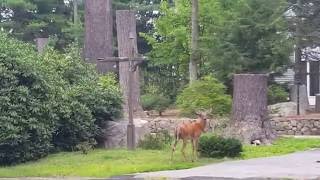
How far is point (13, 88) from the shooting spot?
2331 cm

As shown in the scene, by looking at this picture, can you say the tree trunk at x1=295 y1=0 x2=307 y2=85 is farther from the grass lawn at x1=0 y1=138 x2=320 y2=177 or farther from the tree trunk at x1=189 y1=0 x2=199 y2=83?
the grass lawn at x1=0 y1=138 x2=320 y2=177

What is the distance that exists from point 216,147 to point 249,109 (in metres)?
5.91

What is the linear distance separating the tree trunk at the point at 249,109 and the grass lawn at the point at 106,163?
213cm

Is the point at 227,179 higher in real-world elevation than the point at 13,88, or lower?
lower

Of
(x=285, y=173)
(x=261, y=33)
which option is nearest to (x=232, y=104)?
(x=261, y=33)

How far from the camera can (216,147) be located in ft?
74.6

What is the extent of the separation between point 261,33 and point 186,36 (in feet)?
24.0

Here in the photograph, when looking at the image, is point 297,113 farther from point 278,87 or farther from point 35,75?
point 35,75

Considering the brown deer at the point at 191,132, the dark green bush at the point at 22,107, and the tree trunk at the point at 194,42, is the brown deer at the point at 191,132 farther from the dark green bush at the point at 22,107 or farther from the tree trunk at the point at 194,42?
the tree trunk at the point at 194,42

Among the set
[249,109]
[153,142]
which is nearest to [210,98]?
[249,109]

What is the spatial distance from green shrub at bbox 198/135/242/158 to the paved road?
827 millimetres

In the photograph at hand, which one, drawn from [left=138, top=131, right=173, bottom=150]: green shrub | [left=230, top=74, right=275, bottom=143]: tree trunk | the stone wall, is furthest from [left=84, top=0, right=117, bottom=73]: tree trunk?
[left=138, top=131, right=173, bottom=150]: green shrub

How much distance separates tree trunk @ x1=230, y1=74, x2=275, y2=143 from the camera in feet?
92.4

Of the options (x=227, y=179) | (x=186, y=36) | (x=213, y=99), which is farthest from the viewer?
(x=186, y=36)
